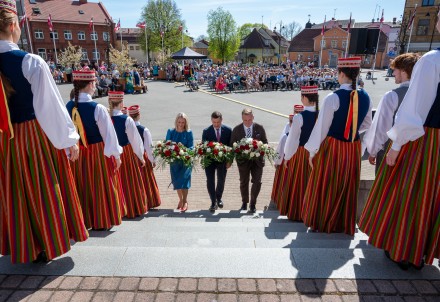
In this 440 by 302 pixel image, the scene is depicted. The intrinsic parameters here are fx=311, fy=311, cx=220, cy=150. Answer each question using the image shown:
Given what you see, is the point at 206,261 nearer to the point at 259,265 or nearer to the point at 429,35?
the point at 259,265

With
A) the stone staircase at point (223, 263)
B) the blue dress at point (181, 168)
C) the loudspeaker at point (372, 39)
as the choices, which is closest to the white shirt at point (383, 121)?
the stone staircase at point (223, 263)

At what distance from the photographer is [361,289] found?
2256 millimetres

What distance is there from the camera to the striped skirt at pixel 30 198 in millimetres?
2420

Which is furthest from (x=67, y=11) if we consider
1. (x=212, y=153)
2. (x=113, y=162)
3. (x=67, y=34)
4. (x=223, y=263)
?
(x=223, y=263)

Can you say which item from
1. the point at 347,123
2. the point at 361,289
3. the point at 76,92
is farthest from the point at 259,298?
the point at 76,92

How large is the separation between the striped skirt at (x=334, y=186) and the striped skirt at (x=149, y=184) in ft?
8.92

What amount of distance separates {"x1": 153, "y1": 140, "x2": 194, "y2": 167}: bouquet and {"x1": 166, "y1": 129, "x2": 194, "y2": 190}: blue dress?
9.1 inches

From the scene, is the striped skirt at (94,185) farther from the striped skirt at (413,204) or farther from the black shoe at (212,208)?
the striped skirt at (413,204)

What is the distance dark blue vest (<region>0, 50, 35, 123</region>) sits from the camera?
2.34 meters

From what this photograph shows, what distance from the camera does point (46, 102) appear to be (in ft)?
7.93

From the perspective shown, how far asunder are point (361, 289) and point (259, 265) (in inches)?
29.4

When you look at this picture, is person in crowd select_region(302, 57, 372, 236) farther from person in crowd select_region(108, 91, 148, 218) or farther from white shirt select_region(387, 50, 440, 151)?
Answer: person in crowd select_region(108, 91, 148, 218)

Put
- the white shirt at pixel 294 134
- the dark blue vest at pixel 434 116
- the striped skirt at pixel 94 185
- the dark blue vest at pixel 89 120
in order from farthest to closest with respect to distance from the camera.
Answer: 1. the white shirt at pixel 294 134
2. the striped skirt at pixel 94 185
3. the dark blue vest at pixel 89 120
4. the dark blue vest at pixel 434 116

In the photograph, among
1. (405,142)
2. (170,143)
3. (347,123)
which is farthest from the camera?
(170,143)
